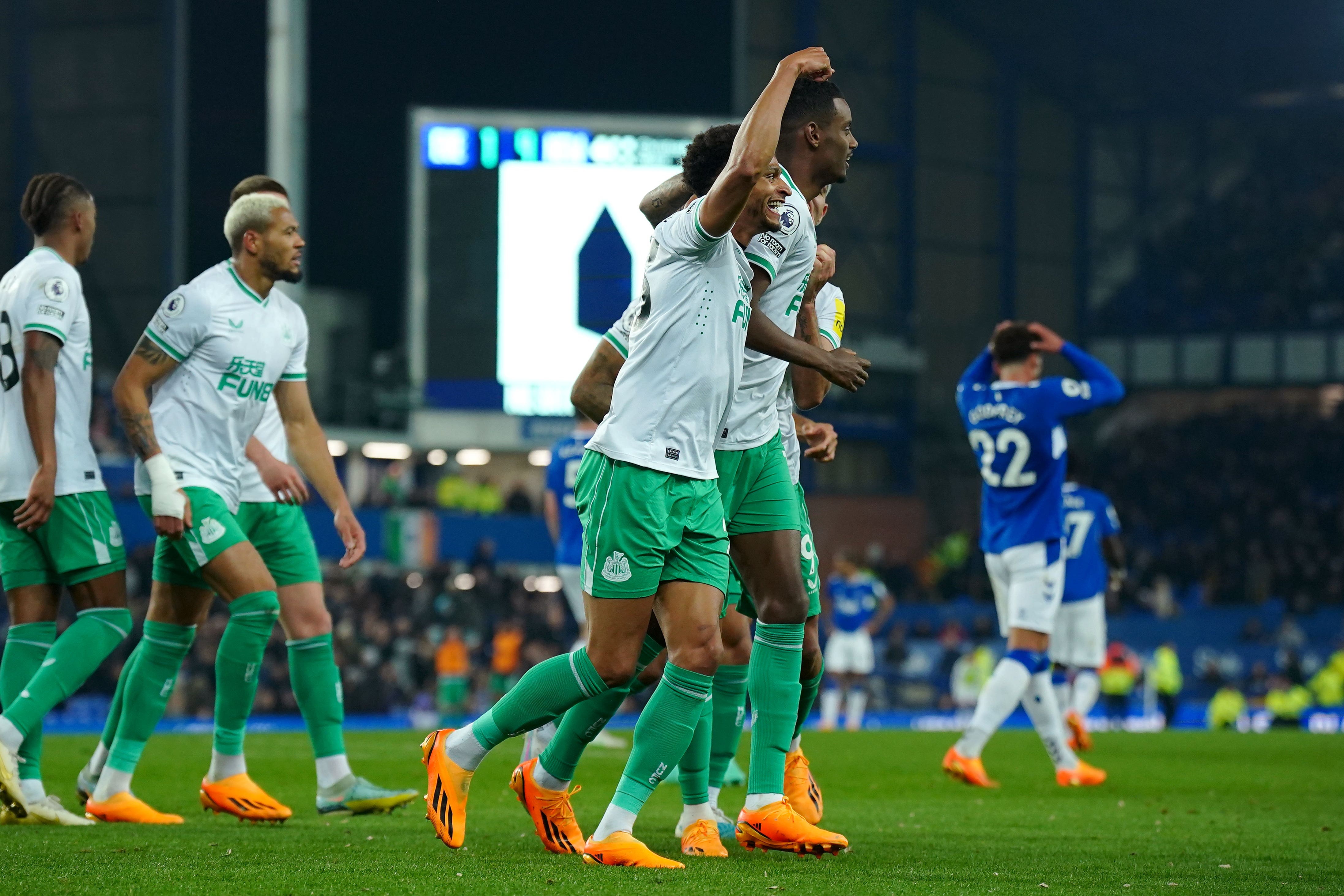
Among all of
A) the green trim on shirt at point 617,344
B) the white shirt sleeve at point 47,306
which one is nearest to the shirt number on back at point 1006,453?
the green trim on shirt at point 617,344

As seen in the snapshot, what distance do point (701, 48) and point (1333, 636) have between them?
1546 centimetres

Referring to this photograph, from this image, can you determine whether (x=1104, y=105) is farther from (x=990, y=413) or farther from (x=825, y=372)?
(x=825, y=372)

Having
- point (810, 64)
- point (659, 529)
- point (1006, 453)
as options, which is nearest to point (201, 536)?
point (659, 529)

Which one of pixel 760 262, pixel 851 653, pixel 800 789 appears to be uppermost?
pixel 760 262

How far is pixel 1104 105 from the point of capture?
38.1 meters

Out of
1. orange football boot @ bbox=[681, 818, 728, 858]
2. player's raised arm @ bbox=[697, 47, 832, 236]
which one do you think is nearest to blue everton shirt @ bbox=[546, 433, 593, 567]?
orange football boot @ bbox=[681, 818, 728, 858]

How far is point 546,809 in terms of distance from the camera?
4734 millimetres

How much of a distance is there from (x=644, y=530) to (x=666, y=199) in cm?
150

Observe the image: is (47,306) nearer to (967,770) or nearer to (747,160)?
(747,160)

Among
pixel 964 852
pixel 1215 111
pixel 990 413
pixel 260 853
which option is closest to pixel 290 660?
pixel 260 853

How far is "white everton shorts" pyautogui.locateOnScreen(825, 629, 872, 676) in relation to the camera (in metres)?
18.0

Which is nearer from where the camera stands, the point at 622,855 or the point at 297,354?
the point at 622,855

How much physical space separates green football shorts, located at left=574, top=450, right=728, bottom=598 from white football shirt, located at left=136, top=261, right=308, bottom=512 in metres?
1.99

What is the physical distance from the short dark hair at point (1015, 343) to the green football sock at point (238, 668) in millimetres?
4433
